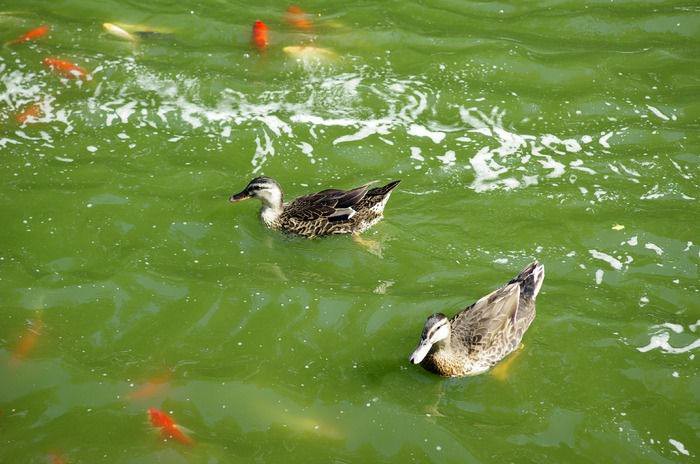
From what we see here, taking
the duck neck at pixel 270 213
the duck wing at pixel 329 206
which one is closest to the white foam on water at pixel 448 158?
the duck wing at pixel 329 206

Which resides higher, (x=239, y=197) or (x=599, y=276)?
(x=239, y=197)

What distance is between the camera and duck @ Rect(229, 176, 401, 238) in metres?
8.15

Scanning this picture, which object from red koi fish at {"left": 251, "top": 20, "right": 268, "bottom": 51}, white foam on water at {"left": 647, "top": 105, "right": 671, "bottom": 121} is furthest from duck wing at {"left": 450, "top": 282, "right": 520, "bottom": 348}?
red koi fish at {"left": 251, "top": 20, "right": 268, "bottom": 51}

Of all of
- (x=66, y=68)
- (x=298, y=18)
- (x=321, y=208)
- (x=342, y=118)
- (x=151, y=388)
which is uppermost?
(x=298, y=18)

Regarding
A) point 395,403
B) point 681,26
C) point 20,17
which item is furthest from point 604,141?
point 20,17

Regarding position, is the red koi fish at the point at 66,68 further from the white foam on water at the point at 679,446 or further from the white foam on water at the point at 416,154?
the white foam on water at the point at 679,446

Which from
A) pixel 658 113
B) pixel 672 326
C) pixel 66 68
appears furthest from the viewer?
pixel 66 68

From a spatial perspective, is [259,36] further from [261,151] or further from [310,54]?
[261,151]

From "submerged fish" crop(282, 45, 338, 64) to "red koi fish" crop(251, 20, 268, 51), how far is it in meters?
0.32

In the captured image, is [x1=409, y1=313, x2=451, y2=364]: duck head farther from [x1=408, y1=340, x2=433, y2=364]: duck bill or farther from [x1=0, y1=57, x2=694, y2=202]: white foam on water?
[x1=0, y1=57, x2=694, y2=202]: white foam on water

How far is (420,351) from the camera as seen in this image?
6465 mm

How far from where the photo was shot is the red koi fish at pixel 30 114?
951 cm

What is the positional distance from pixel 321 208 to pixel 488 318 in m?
2.09

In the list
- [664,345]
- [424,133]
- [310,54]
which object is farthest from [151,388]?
[310,54]
